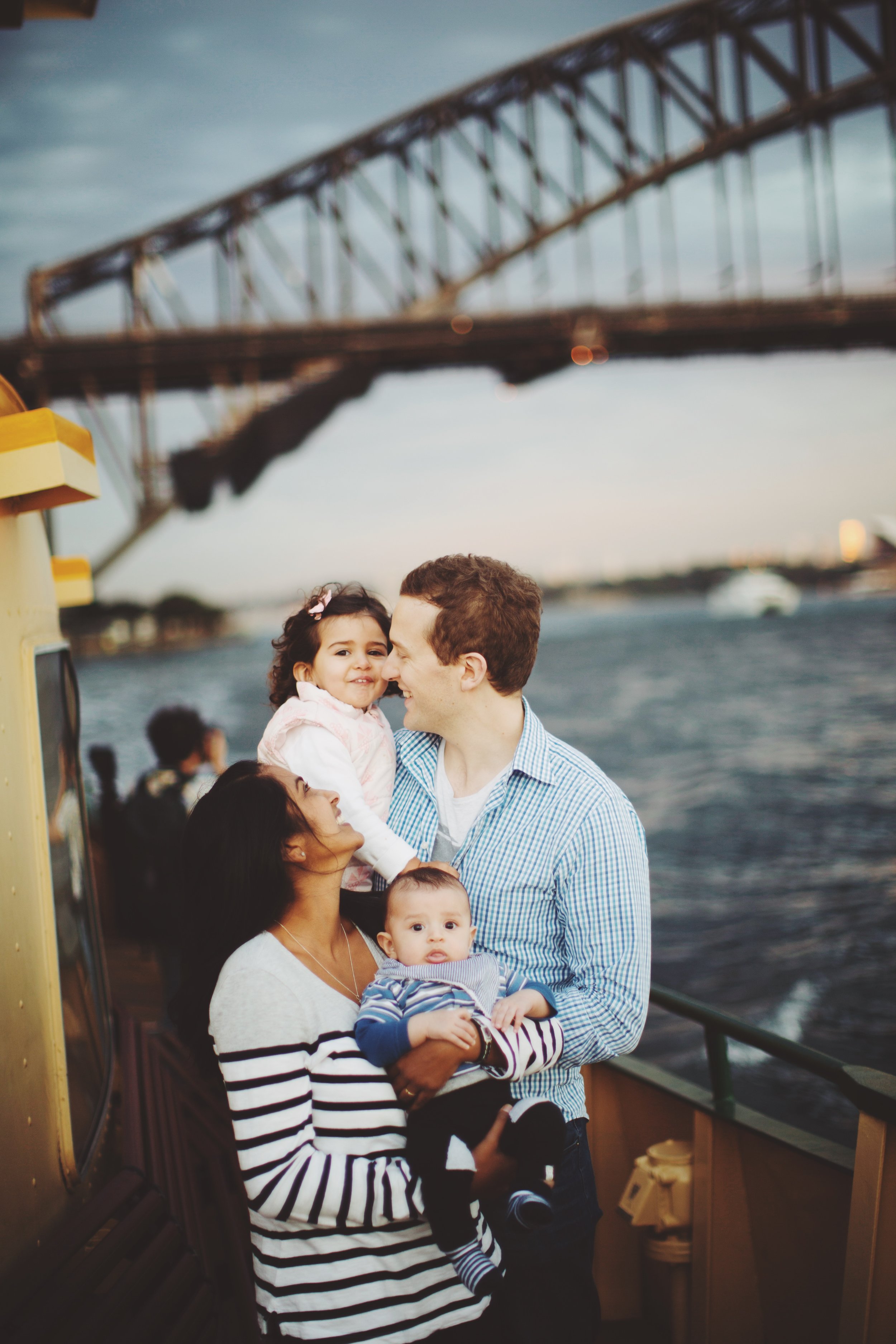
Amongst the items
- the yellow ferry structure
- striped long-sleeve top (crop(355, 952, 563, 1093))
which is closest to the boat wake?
the yellow ferry structure

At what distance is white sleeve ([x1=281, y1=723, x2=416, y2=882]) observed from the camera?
2031mm

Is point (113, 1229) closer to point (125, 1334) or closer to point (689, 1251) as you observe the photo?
point (125, 1334)

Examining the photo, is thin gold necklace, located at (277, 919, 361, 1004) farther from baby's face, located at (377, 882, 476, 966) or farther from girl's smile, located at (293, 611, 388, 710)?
girl's smile, located at (293, 611, 388, 710)

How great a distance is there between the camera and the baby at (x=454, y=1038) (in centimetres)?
157

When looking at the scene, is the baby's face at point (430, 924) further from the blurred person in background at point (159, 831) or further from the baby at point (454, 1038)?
the blurred person in background at point (159, 831)

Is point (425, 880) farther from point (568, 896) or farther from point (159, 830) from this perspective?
point (159, 830)

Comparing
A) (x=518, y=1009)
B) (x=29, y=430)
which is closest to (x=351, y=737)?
(x=518, y=1009)

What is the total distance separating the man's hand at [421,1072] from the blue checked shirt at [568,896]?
0.28 metres

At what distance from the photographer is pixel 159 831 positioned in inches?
197

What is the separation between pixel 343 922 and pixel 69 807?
113cm

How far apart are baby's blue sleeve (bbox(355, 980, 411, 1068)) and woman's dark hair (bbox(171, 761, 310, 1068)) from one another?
226 millimetres

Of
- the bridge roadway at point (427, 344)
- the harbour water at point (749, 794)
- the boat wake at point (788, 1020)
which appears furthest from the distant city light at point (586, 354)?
the boat wake at point (788, 1020)

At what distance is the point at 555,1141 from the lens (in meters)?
1.71

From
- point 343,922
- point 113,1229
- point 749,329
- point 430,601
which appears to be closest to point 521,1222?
point 343,922
